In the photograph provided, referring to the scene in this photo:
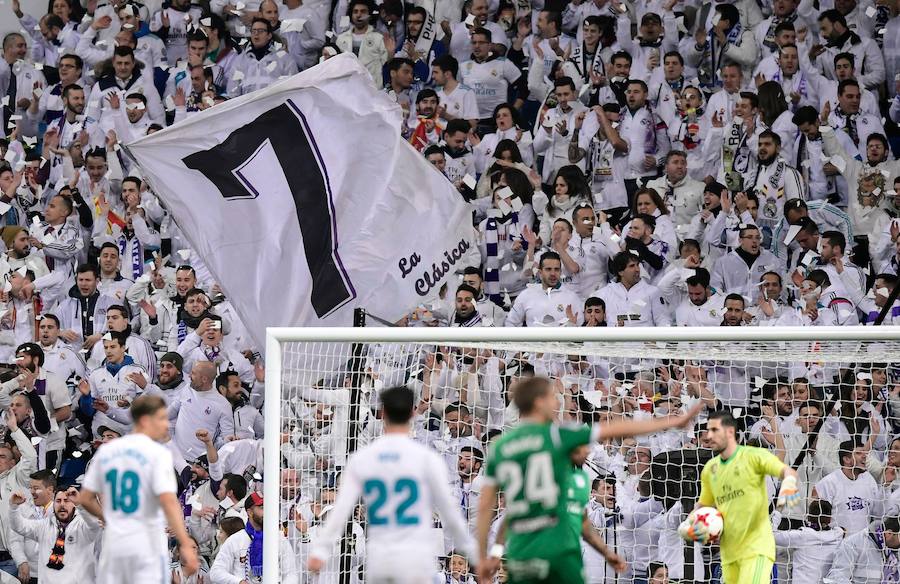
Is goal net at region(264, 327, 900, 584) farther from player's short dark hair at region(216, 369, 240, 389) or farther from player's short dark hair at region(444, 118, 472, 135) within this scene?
player's short dark hair at region(444, 118, 472, 135)

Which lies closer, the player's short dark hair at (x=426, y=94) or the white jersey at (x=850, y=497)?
the white jersey at (x=850, y=497)

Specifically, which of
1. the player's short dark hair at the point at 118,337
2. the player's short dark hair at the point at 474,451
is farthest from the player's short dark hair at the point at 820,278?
the player's short dark hair at the point at 118,337

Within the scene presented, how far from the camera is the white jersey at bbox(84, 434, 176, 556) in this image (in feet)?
22.8

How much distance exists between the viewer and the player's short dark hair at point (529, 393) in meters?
6.30

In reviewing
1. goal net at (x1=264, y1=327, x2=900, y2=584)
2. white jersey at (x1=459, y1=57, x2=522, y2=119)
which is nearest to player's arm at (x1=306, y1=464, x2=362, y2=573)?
goal net at (x1=264, y1=327, x2=900, y2=584)

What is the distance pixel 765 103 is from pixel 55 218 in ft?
22.6

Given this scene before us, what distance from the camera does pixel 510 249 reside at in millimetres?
13586

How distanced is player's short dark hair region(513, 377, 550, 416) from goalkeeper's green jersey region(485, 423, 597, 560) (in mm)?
79

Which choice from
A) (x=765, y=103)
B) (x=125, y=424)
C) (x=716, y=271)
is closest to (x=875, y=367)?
(x=716, y=271)

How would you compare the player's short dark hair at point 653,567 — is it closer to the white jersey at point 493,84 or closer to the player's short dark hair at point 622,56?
the player's short dark hair at point 622,56

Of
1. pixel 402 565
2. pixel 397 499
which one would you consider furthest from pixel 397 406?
pixel 402 565

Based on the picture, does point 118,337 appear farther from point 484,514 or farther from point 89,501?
point 484,514

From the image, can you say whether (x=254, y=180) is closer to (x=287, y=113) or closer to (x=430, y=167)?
(x=287, y=113)

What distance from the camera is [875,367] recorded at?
10.3m
